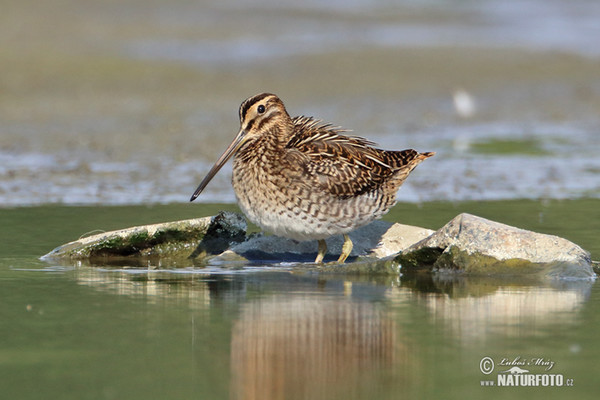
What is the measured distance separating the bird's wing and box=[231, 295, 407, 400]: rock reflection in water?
5.56 feet

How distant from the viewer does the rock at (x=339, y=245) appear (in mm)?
8812


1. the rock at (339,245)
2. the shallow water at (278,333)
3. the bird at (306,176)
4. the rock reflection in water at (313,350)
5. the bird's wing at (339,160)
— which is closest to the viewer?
the rock reflection in water at (313,350)

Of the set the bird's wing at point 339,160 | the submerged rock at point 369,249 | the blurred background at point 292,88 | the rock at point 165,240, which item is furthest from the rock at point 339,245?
the blurred background at point 292,88

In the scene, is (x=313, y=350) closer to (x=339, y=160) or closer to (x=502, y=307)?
(x=502, y=307)

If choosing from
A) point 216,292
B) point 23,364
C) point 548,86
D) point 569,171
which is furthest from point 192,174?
point 548,86

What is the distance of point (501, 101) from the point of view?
21375mm

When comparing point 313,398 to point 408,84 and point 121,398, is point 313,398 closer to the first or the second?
point 121,398

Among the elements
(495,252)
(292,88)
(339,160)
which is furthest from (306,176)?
(292,88)

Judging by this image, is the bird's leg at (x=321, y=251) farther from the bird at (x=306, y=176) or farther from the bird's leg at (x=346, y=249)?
the bird's leg at (x=346, y=249)

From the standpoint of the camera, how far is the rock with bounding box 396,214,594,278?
24.7ft

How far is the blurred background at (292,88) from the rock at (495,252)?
12.9 feet

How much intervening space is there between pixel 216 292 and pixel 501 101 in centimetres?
1521

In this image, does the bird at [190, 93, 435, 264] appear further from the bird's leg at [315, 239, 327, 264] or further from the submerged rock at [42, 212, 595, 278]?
the submerged rock at [42, 212, 595, 278]

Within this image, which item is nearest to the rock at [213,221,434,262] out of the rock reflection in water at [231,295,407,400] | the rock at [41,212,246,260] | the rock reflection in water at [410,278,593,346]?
the rock at [41,212,246,260]
